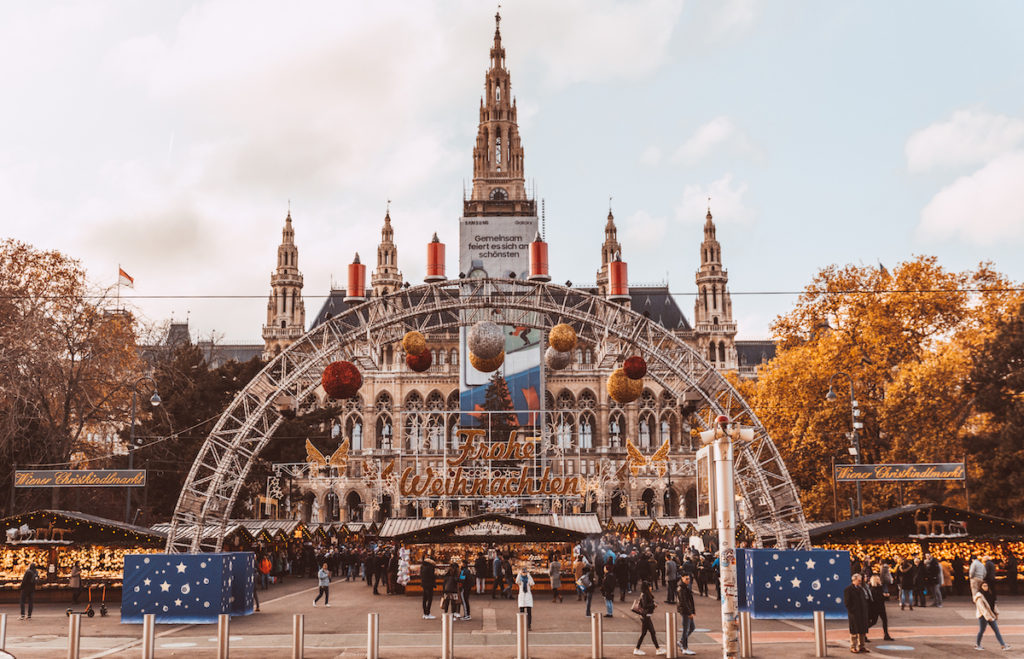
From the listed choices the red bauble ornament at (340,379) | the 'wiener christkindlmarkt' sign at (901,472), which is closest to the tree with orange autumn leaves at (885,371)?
the 'wiener christkindlmarkt' sign at (901,472)

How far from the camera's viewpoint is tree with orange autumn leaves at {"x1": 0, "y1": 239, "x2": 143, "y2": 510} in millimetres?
28578

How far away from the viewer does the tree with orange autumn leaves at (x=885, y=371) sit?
31.2 meters

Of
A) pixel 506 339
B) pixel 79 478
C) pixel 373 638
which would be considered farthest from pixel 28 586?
pixel 506 339

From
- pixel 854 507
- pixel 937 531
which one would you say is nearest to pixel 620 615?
pixel 937 531

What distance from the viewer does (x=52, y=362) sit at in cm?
2884

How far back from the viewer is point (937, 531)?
23.5m

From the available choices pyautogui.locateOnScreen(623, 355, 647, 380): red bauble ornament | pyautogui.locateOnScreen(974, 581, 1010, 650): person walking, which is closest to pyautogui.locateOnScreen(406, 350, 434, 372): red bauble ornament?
pyautogui.locateOnScreen(623, 355, 647, 380): red bauble ornament

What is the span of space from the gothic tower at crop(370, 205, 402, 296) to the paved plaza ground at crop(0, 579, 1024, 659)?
5464 centimetres

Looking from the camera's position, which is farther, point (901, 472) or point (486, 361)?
point (901, 472)

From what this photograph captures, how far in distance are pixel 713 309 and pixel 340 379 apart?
59.3m

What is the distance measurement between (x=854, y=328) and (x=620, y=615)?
17.7m

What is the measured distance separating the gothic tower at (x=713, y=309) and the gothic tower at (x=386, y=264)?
26.2m

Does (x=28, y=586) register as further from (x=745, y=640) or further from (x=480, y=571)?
(x=745, y=640)

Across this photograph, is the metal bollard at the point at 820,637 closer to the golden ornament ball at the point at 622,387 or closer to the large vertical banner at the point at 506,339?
the golden ornament ball at the point at 622,387
